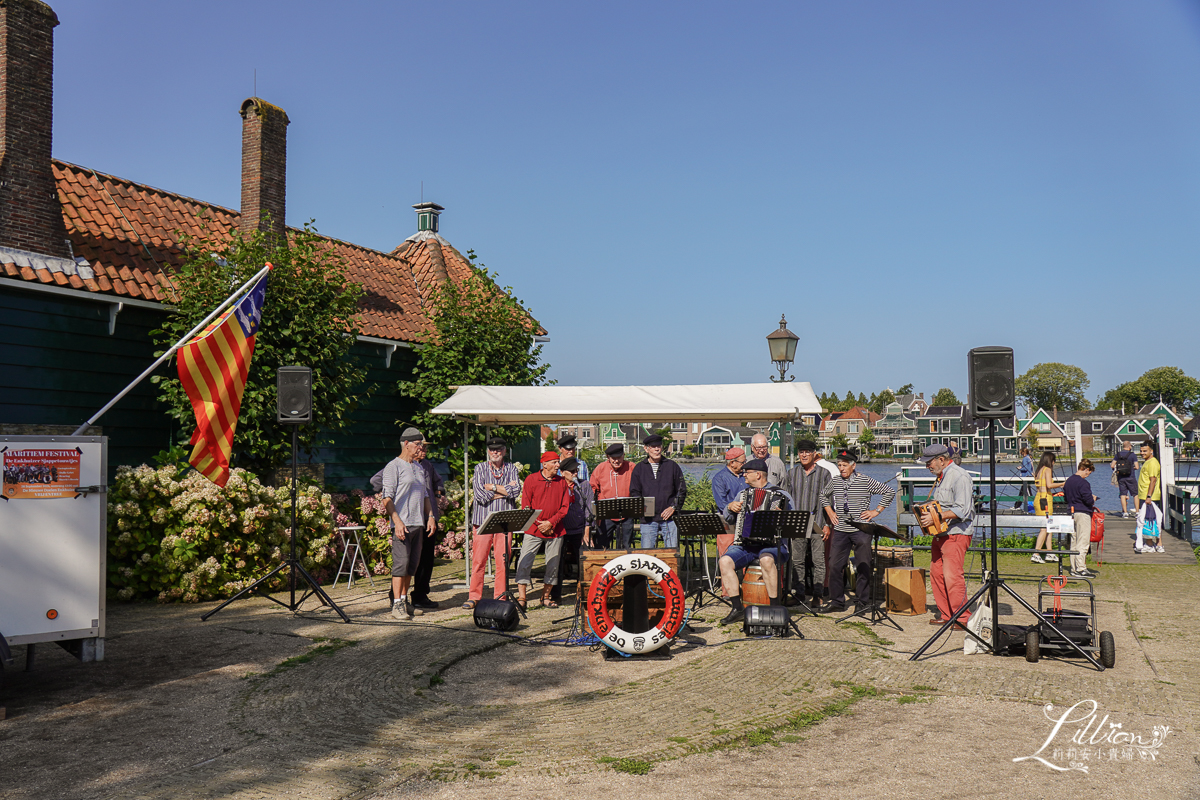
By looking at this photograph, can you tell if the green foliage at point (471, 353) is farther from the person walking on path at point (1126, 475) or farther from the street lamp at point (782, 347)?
the person walking on path at point (1126, 475)

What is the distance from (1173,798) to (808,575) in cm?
611

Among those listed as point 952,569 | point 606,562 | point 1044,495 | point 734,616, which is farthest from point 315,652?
point 1044,495

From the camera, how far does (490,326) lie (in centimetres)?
1558

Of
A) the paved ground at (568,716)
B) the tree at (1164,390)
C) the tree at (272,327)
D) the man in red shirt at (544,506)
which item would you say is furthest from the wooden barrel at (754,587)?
the tree at (1164,390)

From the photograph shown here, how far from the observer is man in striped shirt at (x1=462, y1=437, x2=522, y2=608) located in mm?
9750

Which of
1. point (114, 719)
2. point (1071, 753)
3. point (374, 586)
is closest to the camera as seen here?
point (1071, 753)

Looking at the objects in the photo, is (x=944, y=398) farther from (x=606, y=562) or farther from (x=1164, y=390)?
(x=606, y=562)

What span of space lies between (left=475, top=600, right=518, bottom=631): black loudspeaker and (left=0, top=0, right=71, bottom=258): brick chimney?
7195mm

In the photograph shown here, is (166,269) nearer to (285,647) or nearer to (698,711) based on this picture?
(285,647)

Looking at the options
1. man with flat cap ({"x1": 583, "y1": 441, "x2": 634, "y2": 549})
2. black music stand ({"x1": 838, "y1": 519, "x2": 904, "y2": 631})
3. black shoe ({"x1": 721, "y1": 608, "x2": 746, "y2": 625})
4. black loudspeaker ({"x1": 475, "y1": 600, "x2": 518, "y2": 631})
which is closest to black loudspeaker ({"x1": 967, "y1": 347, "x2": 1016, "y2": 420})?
black music stand ({"x1": 838, "y1": 519, "x2": 904, "y2": 631})

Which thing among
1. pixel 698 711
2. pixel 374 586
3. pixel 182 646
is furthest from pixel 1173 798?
pixel 374 586

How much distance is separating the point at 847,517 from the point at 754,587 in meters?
1.31

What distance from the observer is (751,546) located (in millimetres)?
9383

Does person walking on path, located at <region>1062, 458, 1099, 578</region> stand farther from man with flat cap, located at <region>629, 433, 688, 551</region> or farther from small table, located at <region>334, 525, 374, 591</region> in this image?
small table, located at <region>334, 525, 374, 591</region>
